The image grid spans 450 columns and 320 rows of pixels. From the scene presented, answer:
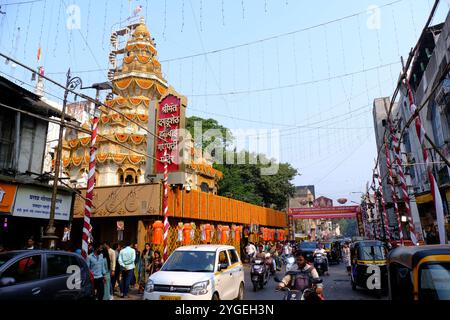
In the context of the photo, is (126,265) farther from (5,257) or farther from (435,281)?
(435,281)

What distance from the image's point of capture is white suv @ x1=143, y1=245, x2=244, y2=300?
7516 mm

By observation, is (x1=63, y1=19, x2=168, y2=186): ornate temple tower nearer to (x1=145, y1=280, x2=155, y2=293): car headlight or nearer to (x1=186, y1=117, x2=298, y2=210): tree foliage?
(x1=186, y1=117, x2=298, y2=210): tree foliage

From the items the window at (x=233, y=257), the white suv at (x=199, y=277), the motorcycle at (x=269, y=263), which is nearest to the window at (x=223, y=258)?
the white suv at (x=199, y=277)

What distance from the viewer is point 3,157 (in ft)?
44.7

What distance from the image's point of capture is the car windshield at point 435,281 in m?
3.61

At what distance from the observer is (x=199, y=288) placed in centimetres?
752

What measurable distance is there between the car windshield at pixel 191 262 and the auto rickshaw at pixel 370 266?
6.68 metres

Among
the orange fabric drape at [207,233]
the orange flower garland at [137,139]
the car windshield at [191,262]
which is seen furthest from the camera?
the orange flower garland at [137,139]

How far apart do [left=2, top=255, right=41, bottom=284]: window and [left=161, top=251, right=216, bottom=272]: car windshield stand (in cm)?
321

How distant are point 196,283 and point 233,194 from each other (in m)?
40.3

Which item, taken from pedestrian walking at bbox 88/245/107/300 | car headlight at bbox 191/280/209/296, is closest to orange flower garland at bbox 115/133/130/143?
pedestrian walking at bbox 88/245/107/300

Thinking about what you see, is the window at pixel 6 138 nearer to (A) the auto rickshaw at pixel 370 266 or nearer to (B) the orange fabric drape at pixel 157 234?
(B) the orange fabric drape at pixel 157 234

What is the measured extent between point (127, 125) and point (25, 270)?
104 feet
